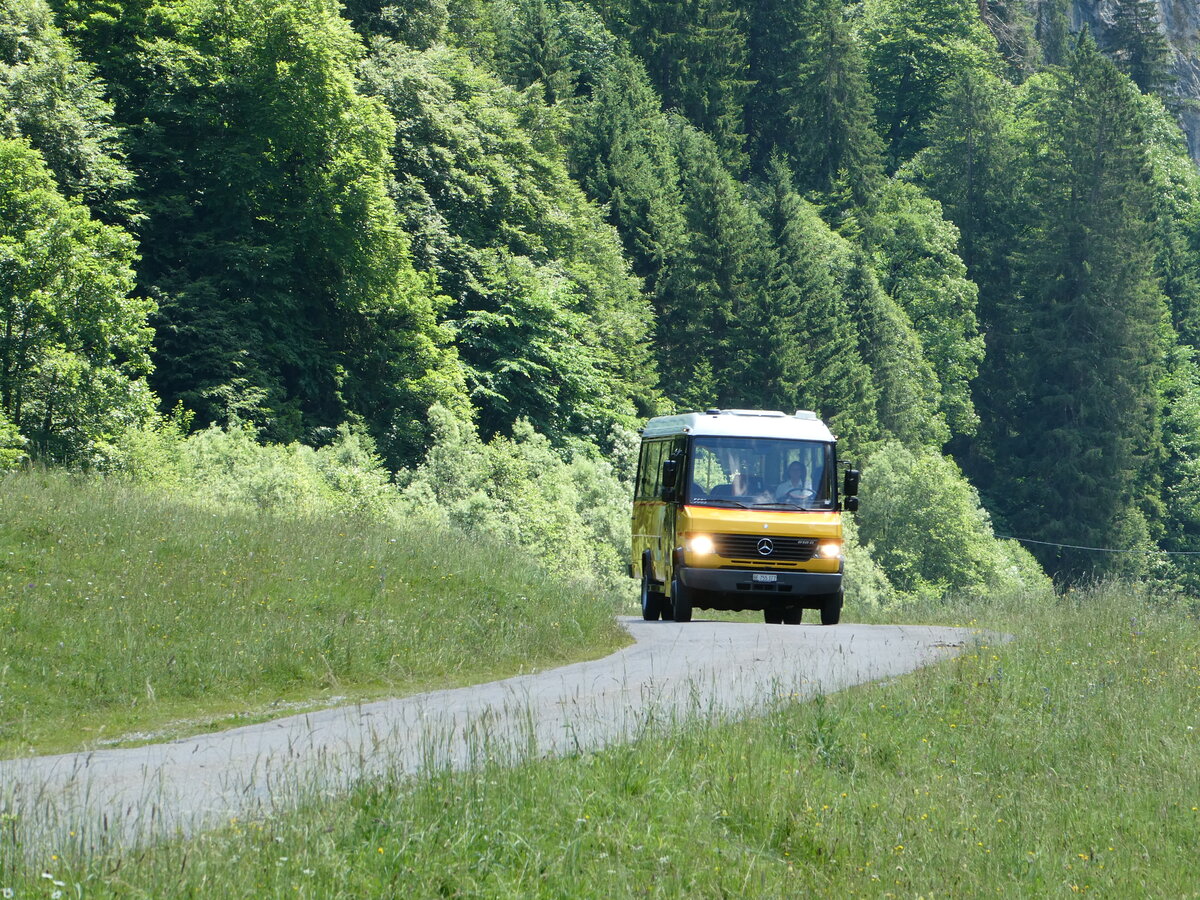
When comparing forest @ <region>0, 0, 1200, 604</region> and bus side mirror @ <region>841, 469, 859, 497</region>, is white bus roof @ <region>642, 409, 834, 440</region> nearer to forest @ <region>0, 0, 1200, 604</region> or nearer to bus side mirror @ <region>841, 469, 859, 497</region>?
bus side mirror @ <region>841, 469, 859, 497</region>

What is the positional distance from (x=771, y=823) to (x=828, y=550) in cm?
1261

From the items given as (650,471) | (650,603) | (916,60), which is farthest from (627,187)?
(650,603)

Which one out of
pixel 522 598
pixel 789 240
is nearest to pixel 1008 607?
pixel 522 598

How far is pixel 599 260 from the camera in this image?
6700 centimetres

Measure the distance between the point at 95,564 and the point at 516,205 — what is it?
42.7 metres

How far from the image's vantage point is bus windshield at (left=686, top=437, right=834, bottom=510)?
21.8m

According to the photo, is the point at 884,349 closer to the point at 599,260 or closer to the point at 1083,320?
the point at 599,260

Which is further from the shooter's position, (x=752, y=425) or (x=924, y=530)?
(x=924, y=530)

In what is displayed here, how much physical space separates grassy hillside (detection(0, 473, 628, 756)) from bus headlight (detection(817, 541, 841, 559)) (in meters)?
3.09

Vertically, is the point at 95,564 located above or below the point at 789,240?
below

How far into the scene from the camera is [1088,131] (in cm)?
→ 9850

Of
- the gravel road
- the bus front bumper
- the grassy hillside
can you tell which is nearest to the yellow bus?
the bus front bumper

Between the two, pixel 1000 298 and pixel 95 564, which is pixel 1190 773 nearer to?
pixel 95 564

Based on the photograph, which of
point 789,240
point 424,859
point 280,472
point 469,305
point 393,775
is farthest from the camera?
Answer: point 789,240
